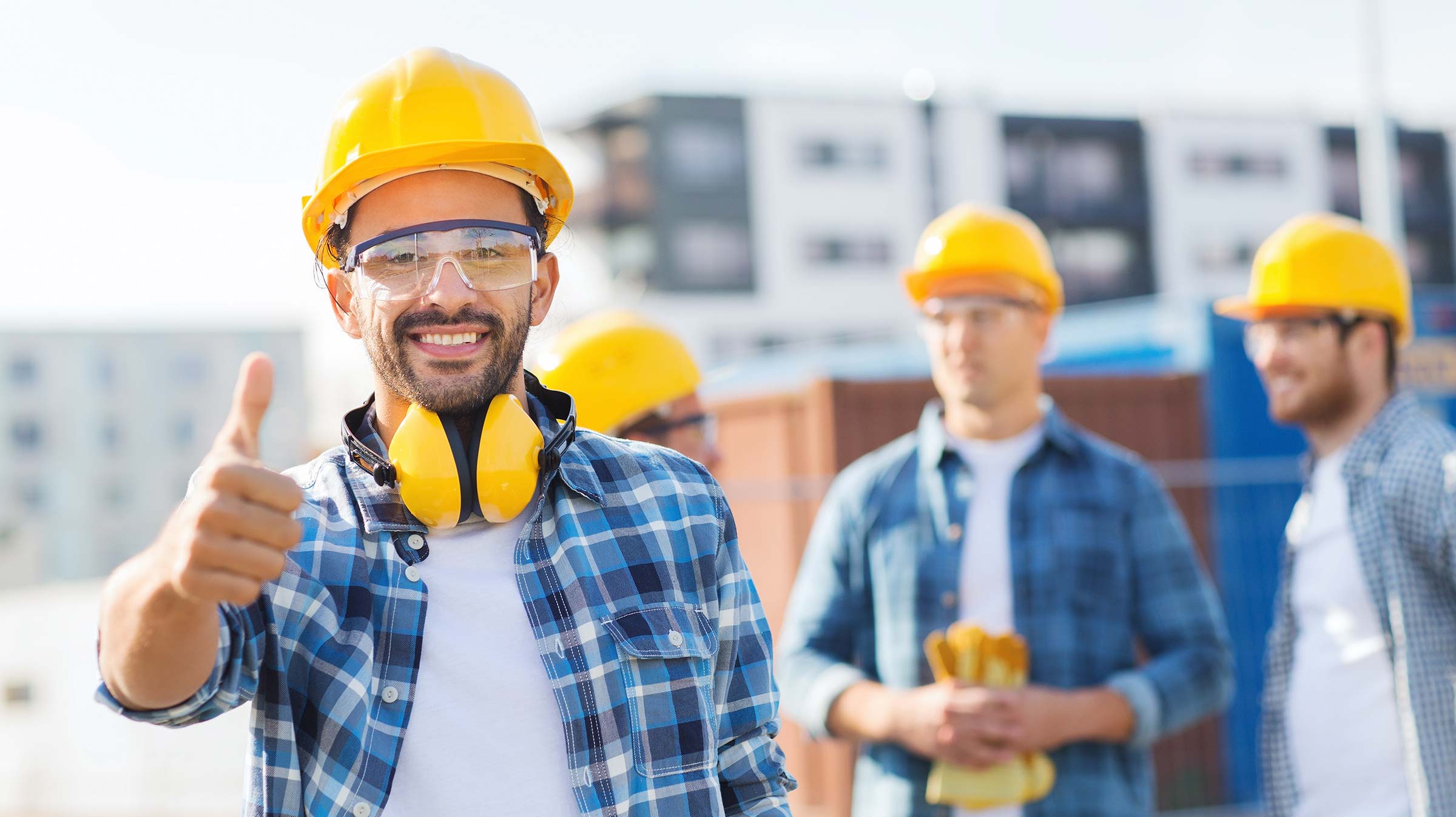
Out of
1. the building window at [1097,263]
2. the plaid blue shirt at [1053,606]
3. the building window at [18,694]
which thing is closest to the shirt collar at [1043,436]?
the plaid blue shirt at [1053,606]

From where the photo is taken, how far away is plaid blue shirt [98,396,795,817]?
6.84ft

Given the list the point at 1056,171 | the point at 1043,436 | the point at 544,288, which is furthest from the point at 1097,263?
the point at 544,288

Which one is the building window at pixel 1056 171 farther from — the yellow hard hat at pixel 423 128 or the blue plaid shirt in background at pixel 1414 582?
the yellow hard hat at pixel 423 128

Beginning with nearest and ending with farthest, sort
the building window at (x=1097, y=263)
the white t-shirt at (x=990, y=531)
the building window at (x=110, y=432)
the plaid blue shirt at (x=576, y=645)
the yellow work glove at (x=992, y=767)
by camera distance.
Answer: the plaid blue shirt at (x=576, y=645)
the yellow work glove at (x=992, y=767)
the white t-shirt at (x=990, y=531)
the building window at (x=1097, y=263)
the building window at (x=110, y=432)

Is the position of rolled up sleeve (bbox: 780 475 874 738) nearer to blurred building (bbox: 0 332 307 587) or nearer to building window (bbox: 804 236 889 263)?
building window (bbox: 804 236 889 263)

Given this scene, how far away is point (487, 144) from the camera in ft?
7.73

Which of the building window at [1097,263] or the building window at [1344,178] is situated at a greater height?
the building window at [1344,178]

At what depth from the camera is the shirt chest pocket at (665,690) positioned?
2248 mm

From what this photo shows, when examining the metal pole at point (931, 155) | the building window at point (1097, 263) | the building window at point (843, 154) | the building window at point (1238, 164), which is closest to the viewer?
the building window at point (843, 154)

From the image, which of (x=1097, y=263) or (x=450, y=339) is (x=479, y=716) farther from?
(x=1097, y=263)

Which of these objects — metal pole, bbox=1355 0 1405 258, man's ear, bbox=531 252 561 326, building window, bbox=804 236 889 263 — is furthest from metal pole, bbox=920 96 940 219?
man's ear, bbox=531 252 561 326

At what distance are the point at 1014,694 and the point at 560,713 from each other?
6.76 feet

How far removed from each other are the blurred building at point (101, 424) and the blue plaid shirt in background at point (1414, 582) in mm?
68935

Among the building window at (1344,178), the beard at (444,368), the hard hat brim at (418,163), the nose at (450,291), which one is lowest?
the beard at (444,368)
